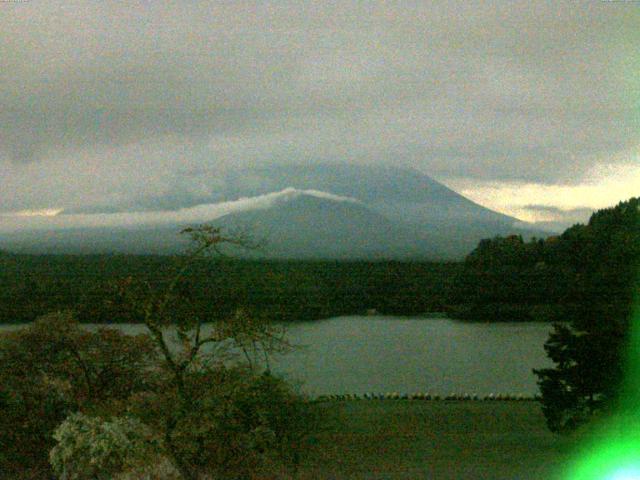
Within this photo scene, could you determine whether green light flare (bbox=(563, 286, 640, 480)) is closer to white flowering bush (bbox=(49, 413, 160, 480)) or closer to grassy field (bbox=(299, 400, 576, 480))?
grassy field (bbox=(299, 400, 576, 480))

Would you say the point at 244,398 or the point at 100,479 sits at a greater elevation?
the point at 244,398

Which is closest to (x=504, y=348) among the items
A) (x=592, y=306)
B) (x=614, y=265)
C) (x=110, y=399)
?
(x=614, y=265)

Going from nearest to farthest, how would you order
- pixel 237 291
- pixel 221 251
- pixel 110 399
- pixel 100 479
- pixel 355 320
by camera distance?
pixel 221 251
pixel 100 479
pixel 110 399
pixel 237 291
pixel 355 320

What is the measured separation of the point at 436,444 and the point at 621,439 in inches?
142

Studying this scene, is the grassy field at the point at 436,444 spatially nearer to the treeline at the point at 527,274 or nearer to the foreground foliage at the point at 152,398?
the foreground foliage at the point at 152,398

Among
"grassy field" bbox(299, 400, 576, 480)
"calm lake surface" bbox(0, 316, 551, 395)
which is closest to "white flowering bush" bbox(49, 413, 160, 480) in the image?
"grassy field" bbox(299, 400, 576, 480)

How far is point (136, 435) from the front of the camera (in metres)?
6.29

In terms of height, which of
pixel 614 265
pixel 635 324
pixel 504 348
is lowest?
pixel 504 348

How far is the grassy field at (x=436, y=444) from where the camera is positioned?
9.33 m

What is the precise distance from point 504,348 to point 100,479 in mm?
18694

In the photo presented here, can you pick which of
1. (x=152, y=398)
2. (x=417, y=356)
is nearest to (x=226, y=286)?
(x=152, y=398)

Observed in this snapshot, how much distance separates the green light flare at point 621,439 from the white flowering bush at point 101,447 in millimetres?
5051

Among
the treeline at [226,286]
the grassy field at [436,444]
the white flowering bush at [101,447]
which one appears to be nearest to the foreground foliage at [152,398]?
the white flowering bush at [101,447]

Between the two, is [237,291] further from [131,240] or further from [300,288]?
[131,240]
